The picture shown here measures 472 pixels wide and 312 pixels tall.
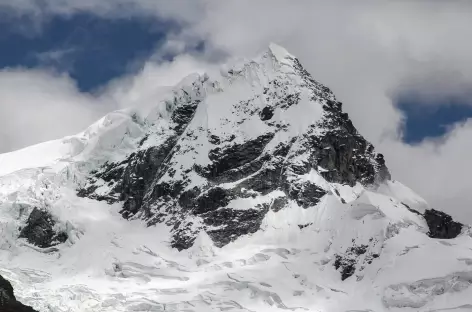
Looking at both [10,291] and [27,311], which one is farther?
[10,291]
